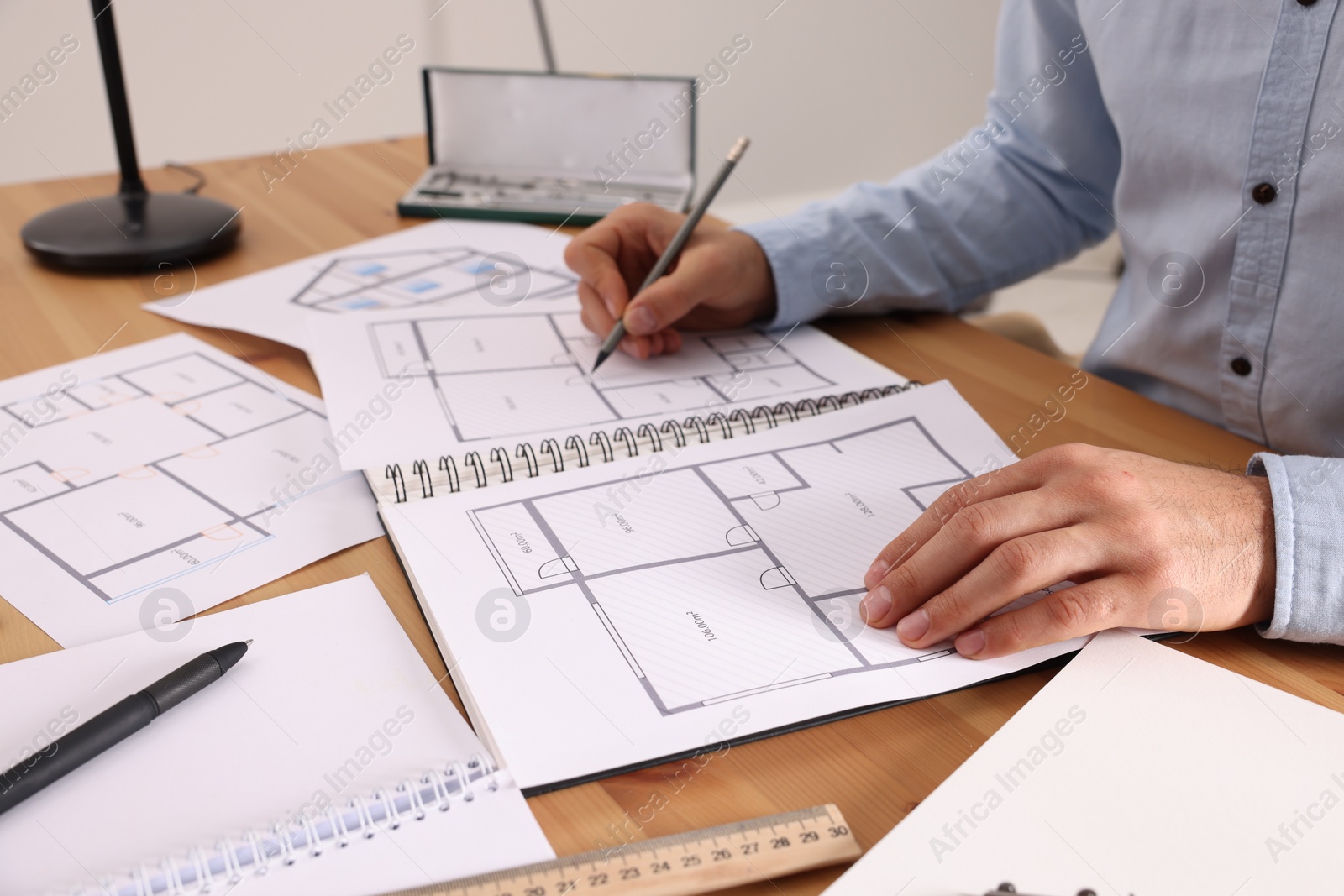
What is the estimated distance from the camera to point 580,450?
677 mm

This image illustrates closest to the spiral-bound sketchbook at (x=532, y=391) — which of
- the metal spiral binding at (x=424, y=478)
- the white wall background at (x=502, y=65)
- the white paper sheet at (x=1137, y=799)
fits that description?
the metal spiral binding at (x=424, y=478)

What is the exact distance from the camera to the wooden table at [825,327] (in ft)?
1.45

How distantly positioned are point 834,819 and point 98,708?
35cm

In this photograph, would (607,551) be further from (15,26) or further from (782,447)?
(15,26)

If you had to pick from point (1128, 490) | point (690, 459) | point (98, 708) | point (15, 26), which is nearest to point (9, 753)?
point (98, 708)

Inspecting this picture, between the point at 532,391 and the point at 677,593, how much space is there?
0.30 m

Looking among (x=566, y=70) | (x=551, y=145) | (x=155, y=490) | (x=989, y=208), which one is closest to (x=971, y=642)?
(x=155, y=490)

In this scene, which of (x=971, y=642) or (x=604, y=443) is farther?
(x=604, y=443)

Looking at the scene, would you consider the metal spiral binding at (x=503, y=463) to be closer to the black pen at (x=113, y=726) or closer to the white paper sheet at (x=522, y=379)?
the white paper sheet at (x=522, y=379)

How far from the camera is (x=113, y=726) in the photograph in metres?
0.45

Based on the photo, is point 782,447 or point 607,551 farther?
point 782,447

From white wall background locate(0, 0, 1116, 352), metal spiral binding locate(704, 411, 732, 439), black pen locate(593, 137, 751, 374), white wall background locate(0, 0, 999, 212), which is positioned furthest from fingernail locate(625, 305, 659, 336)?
white wall background locate(0, 0, 999, 212)

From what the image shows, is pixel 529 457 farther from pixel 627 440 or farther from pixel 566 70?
pixel 566 70

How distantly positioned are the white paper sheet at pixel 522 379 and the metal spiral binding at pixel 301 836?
0.94 feet
